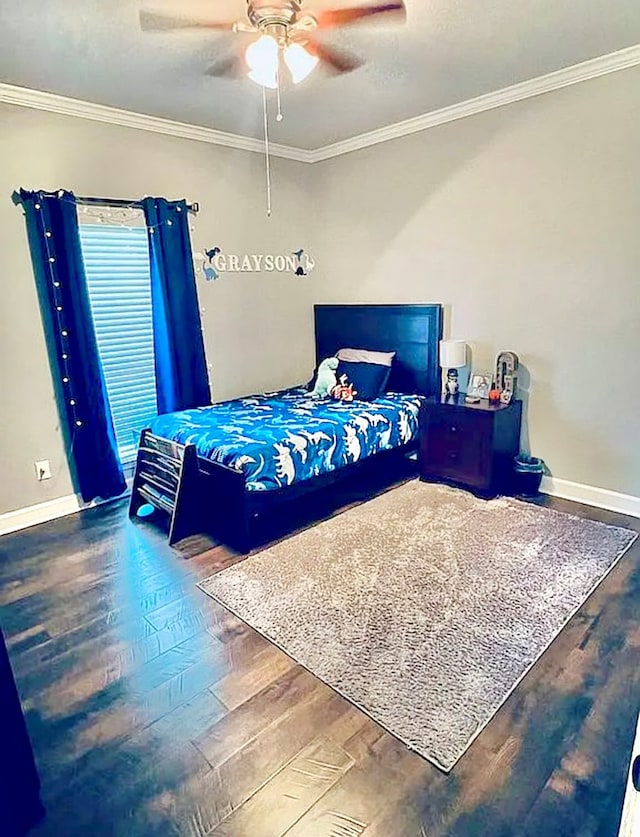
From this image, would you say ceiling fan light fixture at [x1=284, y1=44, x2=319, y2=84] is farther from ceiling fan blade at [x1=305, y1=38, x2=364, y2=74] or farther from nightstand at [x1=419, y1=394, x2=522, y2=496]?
nightstand at [x1=419, y1=394, x2=522, y2=496]

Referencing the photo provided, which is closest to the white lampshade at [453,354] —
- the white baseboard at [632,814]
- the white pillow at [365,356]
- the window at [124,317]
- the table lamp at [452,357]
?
the table lamp at [452,357]

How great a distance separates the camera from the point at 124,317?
370cm

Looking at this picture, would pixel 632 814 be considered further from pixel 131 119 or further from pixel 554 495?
pixel 131 119

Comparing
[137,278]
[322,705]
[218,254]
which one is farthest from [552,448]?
[137,278]

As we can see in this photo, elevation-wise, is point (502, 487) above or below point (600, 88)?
below

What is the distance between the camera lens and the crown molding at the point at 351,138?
2.96 meters

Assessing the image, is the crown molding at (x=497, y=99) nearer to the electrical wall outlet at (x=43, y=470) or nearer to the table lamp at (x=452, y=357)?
the table lamp at (x=452, y=357)

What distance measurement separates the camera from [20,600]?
254 cm

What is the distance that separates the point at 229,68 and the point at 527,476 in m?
3.09

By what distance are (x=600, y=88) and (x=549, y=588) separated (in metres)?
2.81

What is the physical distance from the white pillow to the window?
1583 millimetres

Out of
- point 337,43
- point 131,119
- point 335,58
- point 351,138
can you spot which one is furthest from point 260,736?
point 351,138

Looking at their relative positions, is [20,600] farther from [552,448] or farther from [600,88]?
[600,88]

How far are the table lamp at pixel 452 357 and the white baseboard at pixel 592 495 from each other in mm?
916
